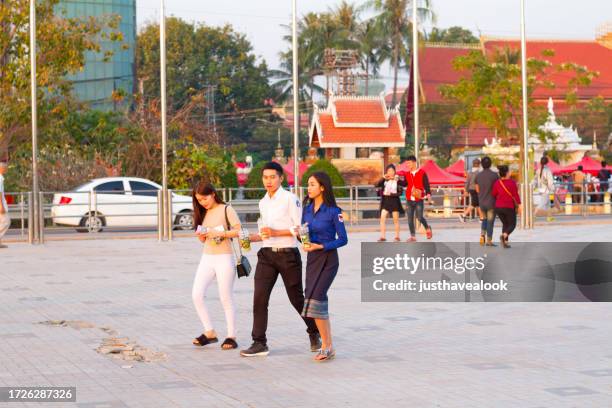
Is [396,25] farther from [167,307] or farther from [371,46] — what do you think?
[167,307]

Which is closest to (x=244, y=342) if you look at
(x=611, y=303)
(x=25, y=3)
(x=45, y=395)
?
(x=45, y=395)

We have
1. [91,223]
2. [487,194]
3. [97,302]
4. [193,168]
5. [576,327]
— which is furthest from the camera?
[193,168]

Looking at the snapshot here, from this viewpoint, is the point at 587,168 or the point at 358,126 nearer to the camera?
the point at 587,168

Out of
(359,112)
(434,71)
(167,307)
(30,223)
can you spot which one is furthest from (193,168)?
(434,71)

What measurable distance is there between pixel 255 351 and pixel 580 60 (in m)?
80.4

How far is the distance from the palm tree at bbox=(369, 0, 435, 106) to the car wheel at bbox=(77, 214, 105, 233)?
154ft

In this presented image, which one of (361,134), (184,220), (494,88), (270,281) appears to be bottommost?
(184,220)

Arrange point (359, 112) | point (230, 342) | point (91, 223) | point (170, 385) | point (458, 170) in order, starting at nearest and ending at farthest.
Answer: point (170, 385) < point (230, 342) < point (91, 223) < point (458, 170) < point (359, 112)

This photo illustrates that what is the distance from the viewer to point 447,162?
246 feet

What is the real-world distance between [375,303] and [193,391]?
218 inches

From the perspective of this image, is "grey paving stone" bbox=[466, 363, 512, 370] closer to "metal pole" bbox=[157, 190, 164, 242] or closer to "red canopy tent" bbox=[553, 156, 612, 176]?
"metal pole" bbox=[157, 190, 164, 242]

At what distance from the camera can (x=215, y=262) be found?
10.2 meters

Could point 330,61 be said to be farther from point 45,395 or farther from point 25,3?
point 45,395

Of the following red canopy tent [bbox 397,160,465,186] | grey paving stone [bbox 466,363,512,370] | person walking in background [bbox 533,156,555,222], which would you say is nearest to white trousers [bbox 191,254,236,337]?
grey paving stone [bbox 466,363,512,370]
